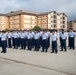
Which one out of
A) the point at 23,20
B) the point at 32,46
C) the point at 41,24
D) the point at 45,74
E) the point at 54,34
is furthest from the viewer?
the point at 41,24

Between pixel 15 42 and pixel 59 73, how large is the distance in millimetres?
10897

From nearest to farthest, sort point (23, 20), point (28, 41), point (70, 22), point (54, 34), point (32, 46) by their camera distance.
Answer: point (54, 34)
point (28, 41)
point (32, 46)
point (23, 20)
point (70, 22)

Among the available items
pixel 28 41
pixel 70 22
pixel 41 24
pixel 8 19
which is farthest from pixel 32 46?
pixel 70 22

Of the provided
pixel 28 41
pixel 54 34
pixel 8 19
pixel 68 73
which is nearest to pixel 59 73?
pixel 68 73

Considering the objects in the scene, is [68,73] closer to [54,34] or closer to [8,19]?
[54,34]

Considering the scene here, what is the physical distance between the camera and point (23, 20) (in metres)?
90.2

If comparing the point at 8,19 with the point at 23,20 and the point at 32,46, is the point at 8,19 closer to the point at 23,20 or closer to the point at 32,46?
the point at 23,20

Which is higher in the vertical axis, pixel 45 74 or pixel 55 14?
pixel 55 14

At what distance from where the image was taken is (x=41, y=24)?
9856 centimetres

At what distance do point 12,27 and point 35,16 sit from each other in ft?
45.9

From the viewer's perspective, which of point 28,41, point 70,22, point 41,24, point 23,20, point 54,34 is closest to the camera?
point 54,34

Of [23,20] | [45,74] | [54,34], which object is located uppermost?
[23,20]

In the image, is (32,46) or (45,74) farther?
(32,46)

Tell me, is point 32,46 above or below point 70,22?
below
